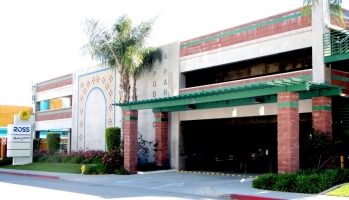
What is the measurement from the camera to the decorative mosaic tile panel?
33.1 metres

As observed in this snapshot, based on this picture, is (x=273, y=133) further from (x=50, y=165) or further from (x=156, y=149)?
(x=50, y=165)

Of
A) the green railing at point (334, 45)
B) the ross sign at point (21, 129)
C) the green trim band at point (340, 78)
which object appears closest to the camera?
the green railing at point (334, 45)

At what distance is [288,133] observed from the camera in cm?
1789

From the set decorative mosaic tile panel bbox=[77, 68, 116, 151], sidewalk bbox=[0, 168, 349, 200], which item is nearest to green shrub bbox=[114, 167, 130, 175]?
sidewalk bbox=[0, 168, 349, 200]

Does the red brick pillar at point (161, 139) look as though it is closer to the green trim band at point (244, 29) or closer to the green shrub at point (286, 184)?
the green trim band at point (244, 29)

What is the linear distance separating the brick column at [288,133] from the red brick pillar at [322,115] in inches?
81.4

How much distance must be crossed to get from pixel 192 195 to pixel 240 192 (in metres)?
1.80

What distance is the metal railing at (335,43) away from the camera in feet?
63.4

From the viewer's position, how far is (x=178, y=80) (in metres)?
27.4

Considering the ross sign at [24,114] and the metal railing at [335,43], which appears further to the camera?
the ross sign at [24,114]

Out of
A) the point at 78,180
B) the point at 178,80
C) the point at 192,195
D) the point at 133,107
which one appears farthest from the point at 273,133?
the point at 192,195

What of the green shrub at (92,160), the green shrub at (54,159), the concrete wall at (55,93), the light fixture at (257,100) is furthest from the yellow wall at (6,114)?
the light fixture at (257,100)

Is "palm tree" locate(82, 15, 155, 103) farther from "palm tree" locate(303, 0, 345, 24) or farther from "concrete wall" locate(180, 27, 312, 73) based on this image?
"palm tree" locate(303, 0, 345, 24)

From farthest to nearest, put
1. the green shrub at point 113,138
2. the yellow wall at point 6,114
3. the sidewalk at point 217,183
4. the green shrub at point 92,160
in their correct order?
1. the yellow wall at point 6,114
2. the green shrub at point 92,160
3. the green shrub at point 113,138
4. the sidewalk at point 217,183
